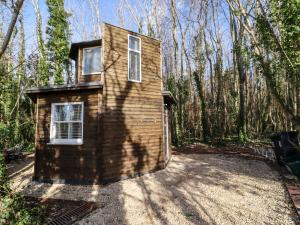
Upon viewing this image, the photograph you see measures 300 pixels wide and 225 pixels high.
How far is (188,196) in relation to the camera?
22.4 ft

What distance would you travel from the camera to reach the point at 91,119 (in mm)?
8586

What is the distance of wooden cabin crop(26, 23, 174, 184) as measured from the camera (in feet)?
27.9

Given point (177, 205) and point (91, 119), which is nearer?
point (177, 205)

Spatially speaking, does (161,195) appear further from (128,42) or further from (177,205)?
(128,42)

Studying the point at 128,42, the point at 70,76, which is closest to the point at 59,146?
the point at 128,42

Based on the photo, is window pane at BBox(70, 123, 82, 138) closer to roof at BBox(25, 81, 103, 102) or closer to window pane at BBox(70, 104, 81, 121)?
window pane at BBox(70, 104, 81, 121)

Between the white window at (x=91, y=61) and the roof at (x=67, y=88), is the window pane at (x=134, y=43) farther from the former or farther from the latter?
the roof at (x=67, y=88)

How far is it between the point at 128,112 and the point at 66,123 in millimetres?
2391

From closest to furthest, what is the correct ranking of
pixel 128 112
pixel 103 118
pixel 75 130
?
pixel 103 118 → pixel 75 130 → pixel 128 112

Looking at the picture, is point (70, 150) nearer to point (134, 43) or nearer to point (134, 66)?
point (134, 66)

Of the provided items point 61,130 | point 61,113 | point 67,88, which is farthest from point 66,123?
point 67,88

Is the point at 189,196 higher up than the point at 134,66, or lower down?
lower down

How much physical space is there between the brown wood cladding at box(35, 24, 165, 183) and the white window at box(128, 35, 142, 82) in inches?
7.5

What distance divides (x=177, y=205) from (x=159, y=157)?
4.38 m
